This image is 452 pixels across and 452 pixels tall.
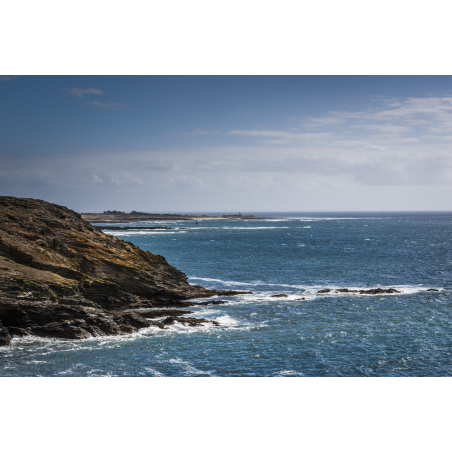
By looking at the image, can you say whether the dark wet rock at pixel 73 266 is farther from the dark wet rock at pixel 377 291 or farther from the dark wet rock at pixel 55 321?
the dark wet rock at pixel 377 291

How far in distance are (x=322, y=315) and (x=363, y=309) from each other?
4.59 metres

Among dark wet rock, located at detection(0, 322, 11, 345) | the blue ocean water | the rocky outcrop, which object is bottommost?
the blue ocean water

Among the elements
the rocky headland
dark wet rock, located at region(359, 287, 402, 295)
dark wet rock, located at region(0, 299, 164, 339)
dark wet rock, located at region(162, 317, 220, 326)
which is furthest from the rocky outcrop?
dark wet rock, located at region(0, 299, 164, 339)

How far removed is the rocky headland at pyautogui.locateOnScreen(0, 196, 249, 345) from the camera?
91.4 feet

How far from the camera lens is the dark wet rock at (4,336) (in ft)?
82.5

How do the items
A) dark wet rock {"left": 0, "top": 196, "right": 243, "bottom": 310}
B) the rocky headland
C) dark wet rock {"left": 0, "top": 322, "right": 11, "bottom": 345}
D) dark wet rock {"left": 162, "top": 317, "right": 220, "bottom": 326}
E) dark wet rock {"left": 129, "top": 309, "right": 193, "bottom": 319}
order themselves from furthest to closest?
dark wet rock {"left": 129, "top": 309, "right": 193, "bottom": 319}
dark wet rock {"left": 162, "top": 317, "right": 220, "bottom": 326}
dark wet rock {"left": 0, "top": 196, "right": 243, "bottom": 310}
the rocky headland
dark wet rock {"left": 0, "top": 322, "right": 11, "bottom": 345}

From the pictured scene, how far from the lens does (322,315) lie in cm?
3406

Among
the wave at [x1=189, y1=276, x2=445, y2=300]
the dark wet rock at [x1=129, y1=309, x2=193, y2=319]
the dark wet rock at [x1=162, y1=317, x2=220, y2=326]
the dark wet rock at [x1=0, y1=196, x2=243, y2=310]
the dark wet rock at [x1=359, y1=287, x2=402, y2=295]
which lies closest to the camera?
the dark wet rock at [x1=0, y1=196, x2=243, y2=310]

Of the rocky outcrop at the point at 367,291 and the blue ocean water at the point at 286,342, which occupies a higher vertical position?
the rocky outcrop at the point at 367,291

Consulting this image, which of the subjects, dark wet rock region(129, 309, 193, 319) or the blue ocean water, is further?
dark wet rock region(129, 309, 193, 319)

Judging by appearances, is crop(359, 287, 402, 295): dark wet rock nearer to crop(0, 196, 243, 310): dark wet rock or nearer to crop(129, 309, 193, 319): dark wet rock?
crop(0, 196, 243, 310): dark wet rock

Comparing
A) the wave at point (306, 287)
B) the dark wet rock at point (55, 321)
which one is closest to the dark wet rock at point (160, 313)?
the dark wet rock at point (55, 321)

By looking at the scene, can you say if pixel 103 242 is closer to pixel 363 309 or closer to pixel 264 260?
pixel 363 309

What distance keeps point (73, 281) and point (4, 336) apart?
8423mm
